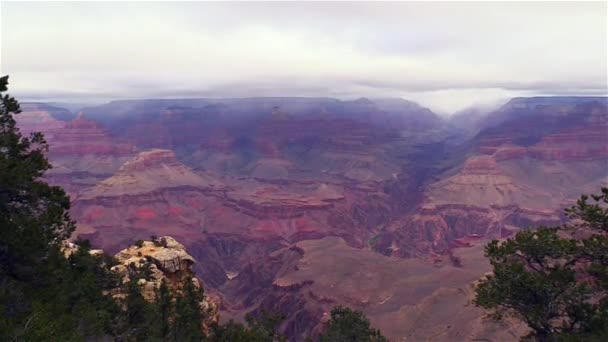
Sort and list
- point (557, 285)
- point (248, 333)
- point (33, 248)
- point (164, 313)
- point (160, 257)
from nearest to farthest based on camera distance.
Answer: point (33, 248), point (557, 285), point (248, 333), point (164, 313), point (160, 257)

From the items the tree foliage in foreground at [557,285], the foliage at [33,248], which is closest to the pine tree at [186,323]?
the foliage at [33,248]

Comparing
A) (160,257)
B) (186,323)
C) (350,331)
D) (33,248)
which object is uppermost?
(33,248)

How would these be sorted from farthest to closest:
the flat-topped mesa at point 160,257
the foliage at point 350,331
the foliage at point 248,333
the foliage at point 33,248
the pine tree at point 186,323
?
the flat-topped mesa at point 160,257
the foliage at point 350,331
the foliage at point 248,333
the pine tree at point 186,323
the foliage at point 33,248

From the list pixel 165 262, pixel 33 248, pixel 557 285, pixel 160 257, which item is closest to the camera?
pixel 33 248

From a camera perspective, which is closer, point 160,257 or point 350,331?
point 350,331

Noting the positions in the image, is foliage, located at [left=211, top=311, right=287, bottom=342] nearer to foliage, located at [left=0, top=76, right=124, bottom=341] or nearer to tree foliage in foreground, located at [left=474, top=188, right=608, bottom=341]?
foliage, located at [left=0, top=76, right=124, bottom=341]

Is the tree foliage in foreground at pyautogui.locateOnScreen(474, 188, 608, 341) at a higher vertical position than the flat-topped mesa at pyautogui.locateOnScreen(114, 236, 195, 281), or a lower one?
higher

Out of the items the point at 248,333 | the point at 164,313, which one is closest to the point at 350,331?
the point at 248,333

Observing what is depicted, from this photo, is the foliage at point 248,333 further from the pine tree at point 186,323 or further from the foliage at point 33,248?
the foliage at point 33,248

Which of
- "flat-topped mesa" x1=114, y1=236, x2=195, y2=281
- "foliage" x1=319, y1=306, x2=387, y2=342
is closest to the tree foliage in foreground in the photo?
"foliage" x1=319, y1=306, x2=387, y2=342

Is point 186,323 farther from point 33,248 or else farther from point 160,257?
point 160,257

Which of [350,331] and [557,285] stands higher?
[557,285]

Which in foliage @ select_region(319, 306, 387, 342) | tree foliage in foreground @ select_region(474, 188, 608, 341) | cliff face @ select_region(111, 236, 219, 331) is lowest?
foliage @ select_region(319, 306, 387, 342)
